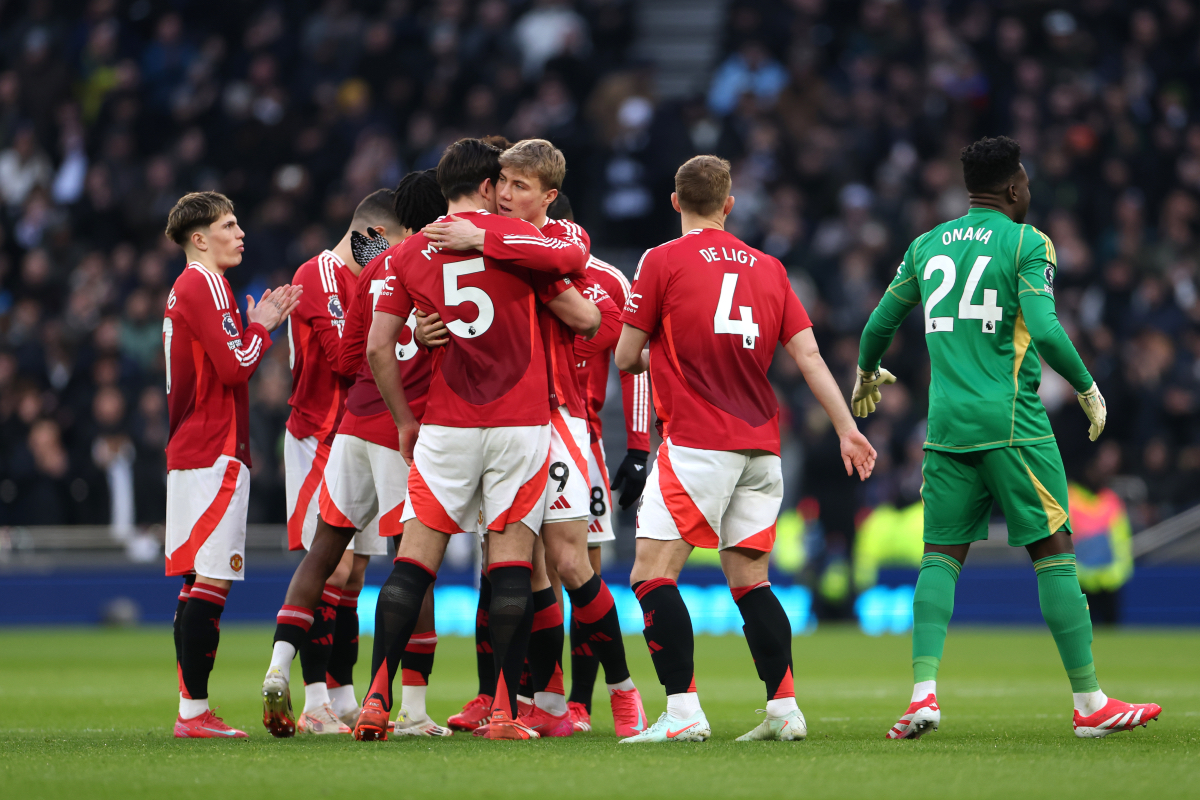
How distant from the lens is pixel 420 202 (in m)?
7.05

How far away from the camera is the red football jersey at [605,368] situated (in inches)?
277

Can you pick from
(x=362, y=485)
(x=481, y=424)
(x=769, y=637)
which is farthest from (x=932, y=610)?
(x=362, y=485)

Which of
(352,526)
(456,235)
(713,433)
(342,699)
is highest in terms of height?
(456,235)

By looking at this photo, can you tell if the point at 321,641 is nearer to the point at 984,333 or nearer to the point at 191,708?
the point at 191,708

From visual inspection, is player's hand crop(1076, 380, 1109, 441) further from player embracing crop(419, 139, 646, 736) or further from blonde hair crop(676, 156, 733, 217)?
player embracing crop(419, 139, 646, 736)

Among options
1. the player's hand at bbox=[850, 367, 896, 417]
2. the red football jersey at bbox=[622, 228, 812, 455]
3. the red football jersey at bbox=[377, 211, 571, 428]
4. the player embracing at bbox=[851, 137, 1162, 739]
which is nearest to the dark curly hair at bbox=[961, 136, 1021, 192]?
the player embracing at bbox=[851, 137, 1162, 739]

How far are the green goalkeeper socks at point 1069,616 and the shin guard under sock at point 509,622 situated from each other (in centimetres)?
213

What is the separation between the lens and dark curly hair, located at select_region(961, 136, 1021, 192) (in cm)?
637

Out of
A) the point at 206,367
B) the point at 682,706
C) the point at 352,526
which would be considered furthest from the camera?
the point at 206,367

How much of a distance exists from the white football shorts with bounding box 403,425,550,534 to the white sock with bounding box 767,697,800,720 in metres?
1.28

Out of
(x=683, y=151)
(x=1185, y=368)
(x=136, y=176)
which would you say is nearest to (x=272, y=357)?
(x=136, y=176)

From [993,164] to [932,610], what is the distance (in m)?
→ 1.96

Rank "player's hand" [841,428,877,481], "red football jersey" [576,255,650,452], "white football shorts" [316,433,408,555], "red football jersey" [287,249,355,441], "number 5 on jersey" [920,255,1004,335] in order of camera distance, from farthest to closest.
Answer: "red football jersey" [287,249,355,441] → "red football jersey" [576,255,650,452] → "white football shorts" [316,433,408,555] → "number 5 on jersey" [920,255,1004,335] → "player's hand" [841,428,877,481]

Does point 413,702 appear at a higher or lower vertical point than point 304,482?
lower
